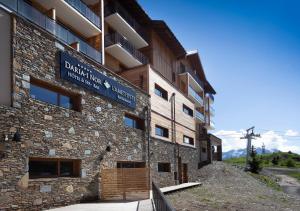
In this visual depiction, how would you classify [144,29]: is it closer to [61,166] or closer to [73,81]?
[73,81]

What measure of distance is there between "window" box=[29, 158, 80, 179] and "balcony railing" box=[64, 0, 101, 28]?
942 cm

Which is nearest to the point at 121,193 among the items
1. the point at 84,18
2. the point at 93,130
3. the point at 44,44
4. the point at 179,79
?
the point at 93,130

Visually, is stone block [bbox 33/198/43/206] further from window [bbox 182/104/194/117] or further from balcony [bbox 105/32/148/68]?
window [bbox 182/104/194/117]

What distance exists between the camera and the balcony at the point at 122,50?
21.5 meters

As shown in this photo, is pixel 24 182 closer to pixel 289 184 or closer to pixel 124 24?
pixel 124 24

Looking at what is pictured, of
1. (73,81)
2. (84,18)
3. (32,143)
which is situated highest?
(84,18)

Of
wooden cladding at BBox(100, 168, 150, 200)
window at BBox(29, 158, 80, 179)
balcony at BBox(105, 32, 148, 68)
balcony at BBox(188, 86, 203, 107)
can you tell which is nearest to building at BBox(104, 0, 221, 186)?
balcony at BBox(105, 32, 148, 68)

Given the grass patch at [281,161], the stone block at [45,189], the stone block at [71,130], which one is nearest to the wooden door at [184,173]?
the stone block at [71,130]

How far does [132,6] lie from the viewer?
2441cm

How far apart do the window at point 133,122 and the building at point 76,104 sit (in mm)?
72

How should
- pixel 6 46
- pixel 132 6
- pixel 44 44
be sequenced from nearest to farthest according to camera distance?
pixel 6 46, pixel 44 44, pixel 132 6

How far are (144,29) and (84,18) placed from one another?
965cm

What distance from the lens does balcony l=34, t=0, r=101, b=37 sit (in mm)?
16522

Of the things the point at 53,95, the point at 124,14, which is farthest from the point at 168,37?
the point at 53,95
